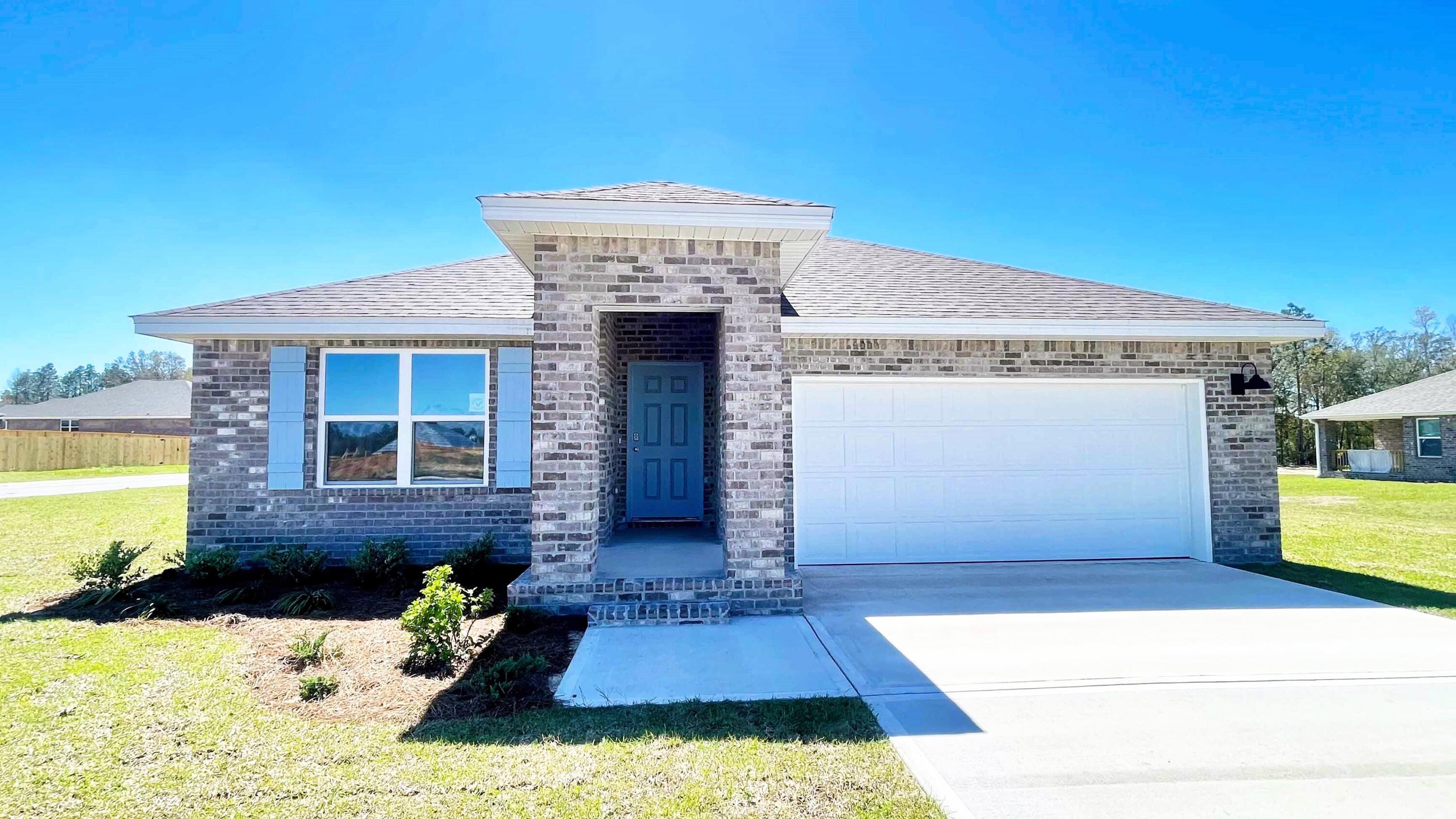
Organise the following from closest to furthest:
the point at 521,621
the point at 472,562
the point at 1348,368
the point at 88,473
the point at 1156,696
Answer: the point at 1156,696 < the point at 521,621 < the point at 472,562 < the point at 88,473 < the point at 1348,368

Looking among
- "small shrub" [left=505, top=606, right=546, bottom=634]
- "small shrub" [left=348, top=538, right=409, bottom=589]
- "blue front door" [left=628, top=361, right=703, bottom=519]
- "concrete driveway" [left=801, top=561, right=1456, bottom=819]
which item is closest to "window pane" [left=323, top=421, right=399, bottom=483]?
"small shrub" [left=348, top=538, right=409, bottom=589]

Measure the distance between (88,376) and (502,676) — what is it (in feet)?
330

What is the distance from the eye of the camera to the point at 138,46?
28.6ft

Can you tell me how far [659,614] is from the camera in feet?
16.0

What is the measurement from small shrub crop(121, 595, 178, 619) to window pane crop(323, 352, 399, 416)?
2317 millimetres

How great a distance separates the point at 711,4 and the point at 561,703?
8.38 metres

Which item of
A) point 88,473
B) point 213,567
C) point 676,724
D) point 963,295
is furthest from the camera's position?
point 88,473

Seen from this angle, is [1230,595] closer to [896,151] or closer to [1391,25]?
[896,151]

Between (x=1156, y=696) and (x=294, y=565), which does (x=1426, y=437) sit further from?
(x=294, y=565)

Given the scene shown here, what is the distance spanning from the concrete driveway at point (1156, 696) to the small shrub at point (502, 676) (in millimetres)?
1933

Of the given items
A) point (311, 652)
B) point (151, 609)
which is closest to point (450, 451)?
point (151, 609)

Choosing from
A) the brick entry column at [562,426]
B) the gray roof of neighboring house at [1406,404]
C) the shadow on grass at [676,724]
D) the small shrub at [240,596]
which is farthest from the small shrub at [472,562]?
the gray roof of neighboring house at [1406,404]

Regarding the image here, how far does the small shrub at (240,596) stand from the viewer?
565 centimetres

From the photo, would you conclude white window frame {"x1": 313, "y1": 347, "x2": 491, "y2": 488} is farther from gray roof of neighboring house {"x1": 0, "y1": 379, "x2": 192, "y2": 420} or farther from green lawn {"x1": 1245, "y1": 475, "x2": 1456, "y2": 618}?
gray roof of neighboring house {"x1": 0, "y1": 379, "x2": 192, "y2": 420}
